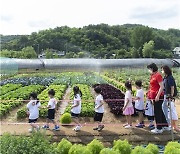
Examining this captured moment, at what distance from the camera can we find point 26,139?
4.77m

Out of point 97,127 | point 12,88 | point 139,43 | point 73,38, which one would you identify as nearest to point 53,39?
point 73,38

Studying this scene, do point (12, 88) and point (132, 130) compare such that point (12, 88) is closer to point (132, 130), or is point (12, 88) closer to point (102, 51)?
Answer: point (132, 130)

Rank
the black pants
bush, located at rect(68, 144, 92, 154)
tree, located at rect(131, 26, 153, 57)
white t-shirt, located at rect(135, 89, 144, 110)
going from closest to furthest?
bush, located at rect(68, 144, 92, 154) → the black pants → white t-shirt, located at rect(135, 89, 144, 110) → tree, located at rect(131, 26, 153, 57)

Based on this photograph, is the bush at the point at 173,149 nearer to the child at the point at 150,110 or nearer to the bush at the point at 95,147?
the bush at the point at 95,147

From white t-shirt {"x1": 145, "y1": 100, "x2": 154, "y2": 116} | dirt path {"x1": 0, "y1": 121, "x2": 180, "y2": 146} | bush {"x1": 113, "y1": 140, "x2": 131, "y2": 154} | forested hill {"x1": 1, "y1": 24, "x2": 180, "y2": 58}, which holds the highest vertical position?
forested hill {"x1": 1, "y1": 24, "x2": 180, "y2": 58}

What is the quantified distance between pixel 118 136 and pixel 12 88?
1276 centimetres

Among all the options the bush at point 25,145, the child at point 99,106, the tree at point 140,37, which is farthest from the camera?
the tree at point 140,37

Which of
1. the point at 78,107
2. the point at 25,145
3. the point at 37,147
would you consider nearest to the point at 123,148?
the point at 37,147

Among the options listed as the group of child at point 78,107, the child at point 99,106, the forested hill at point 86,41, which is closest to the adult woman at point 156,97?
the group of child at point 78,107

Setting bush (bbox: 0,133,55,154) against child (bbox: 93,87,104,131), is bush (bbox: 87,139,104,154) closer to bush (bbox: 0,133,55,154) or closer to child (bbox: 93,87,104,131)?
bush (bbox: 0,133,55,154)

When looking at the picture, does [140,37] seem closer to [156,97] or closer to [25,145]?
[156,97]

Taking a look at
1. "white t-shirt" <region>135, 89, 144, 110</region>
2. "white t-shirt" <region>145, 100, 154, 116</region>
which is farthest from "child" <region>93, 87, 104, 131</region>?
"white t-shirt" <region>145, 100, 154, 116</region>

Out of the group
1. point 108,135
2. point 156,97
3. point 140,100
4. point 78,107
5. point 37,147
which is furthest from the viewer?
point 140,100

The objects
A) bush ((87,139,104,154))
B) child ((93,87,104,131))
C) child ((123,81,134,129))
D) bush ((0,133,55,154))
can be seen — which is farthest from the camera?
child ((123,81,134,129))
